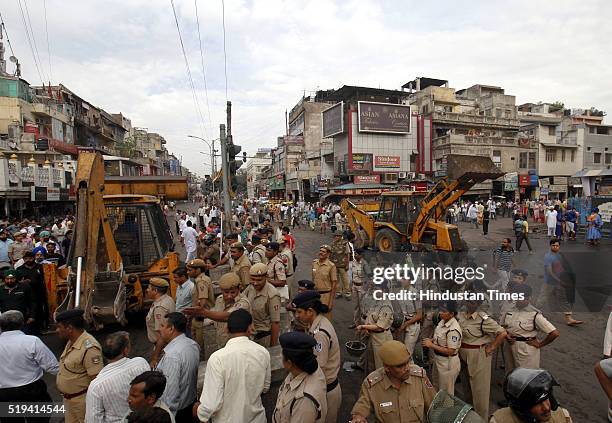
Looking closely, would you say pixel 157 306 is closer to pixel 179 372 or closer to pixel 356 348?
pixel 179 372

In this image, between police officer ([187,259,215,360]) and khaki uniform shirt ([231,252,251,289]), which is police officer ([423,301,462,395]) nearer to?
police officer ([187,259,215,360])

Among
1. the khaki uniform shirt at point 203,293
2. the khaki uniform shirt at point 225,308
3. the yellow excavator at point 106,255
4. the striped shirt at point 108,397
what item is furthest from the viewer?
the yellow excavator at point 106,255

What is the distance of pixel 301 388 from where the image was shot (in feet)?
8.25

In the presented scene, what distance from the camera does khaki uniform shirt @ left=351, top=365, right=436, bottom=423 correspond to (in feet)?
8.32

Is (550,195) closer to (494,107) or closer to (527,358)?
(494,107)

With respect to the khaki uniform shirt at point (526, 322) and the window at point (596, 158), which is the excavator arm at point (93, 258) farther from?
the window at point (596, 158)

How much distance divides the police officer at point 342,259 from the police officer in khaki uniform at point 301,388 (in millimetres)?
6141

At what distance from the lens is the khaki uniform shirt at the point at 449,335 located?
152 inches

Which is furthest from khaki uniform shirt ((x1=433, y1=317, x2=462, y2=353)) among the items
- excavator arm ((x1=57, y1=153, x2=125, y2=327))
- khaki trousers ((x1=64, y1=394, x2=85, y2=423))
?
excavator arm ((x1=57, y1=153, x2=125, y2=327))

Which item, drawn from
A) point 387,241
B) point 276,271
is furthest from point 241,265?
point 387,241

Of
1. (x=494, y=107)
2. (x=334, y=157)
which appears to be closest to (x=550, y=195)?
(x=494, y=107)

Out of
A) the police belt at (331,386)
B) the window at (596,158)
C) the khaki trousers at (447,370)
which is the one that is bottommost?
the khaki trousers at (447,370)

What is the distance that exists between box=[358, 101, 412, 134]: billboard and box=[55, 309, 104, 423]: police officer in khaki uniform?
32.2m

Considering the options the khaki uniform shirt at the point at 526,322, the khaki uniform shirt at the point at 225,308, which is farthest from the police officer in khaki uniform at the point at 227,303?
the khaki uniform shirt at the point at 526,322
